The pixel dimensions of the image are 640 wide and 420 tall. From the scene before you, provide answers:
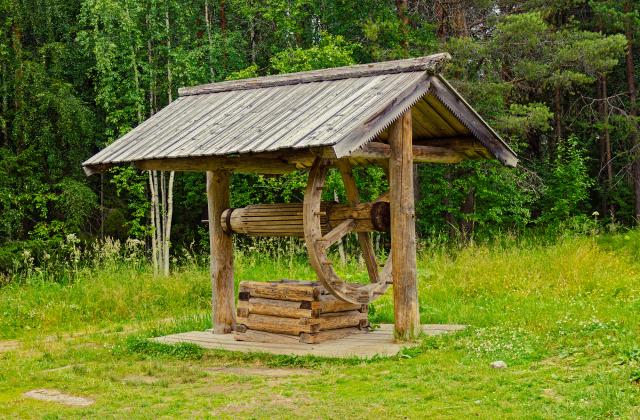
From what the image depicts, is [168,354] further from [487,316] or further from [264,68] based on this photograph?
[264,68]

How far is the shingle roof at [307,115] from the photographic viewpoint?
9.11 meters

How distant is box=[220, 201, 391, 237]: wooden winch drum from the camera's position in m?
10.3

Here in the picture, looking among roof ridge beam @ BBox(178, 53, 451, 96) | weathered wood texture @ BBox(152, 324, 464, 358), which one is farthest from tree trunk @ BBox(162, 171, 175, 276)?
weathered wood texture @ BBox(152, 324, 464, 358)

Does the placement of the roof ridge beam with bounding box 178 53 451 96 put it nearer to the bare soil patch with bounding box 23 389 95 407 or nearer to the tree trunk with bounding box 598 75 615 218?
the bare soil patch with bounding box 23 389 95 407

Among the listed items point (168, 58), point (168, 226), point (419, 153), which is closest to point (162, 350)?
point (419, 153)

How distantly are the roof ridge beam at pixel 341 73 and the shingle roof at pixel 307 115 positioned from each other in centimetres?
1

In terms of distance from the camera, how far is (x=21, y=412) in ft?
25.1

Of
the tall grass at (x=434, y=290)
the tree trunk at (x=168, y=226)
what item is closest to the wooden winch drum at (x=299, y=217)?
the tall grass at (x=434, y=290)

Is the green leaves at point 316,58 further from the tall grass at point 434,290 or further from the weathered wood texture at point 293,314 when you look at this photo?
the weathered wood texture at point 293,314

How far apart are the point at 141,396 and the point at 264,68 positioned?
18386 millimetres

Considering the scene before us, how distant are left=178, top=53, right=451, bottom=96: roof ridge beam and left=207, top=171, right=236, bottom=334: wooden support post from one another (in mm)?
1286

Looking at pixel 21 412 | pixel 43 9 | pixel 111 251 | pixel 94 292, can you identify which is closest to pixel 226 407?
pixel 21 412

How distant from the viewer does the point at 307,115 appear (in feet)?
31.9

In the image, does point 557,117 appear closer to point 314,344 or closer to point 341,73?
point 341,73
